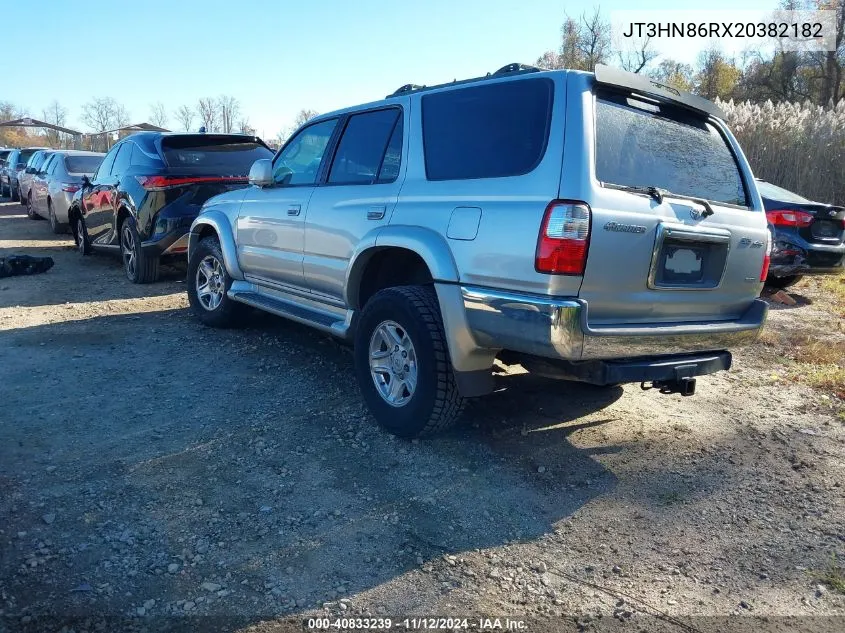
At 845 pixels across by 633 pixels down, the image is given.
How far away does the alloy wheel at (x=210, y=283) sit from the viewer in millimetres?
6176

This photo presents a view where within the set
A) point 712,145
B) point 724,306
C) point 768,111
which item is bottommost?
point 724,306

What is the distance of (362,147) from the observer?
457cm

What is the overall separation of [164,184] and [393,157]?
4447 millimetres

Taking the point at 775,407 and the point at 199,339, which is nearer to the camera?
the point at 775,407

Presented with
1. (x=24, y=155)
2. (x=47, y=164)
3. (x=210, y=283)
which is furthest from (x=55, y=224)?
(x=24, y=155)

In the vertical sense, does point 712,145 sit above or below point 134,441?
above

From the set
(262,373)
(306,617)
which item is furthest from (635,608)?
(262,373)

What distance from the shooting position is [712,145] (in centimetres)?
393

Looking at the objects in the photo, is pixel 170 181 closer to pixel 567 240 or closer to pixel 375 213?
pixel 375 213

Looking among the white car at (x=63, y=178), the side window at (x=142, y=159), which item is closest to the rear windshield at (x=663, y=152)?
the side window at (x=142, y=159)

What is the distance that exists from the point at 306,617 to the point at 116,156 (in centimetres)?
797

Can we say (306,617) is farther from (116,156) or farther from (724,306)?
(116,156)

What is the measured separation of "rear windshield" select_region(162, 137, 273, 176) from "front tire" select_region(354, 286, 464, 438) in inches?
182

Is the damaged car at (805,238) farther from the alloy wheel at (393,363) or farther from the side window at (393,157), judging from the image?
the alloy wheel at (393,363)
